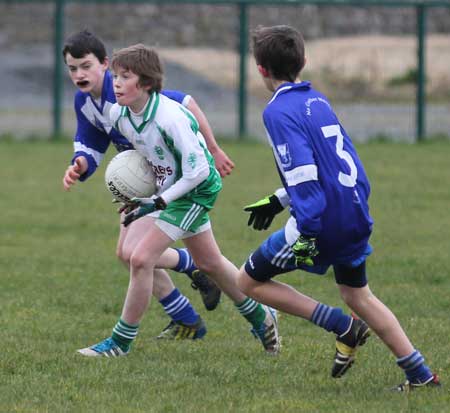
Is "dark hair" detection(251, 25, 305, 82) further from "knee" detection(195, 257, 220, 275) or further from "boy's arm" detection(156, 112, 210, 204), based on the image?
"knee" detection(195, 257, 220, 275)

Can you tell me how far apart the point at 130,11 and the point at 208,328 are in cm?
1327

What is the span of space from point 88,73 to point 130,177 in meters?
0.72

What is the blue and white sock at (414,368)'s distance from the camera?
5219 millimetres

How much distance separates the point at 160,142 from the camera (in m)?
5.88

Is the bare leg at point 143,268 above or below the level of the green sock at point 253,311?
above

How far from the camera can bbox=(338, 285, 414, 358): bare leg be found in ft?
17.1

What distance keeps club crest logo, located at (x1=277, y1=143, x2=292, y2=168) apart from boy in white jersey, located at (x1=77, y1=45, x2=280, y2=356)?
87cm

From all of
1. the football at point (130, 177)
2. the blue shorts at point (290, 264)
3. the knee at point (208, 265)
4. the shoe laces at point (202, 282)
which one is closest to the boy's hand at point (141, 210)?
the football at point (130, 177)

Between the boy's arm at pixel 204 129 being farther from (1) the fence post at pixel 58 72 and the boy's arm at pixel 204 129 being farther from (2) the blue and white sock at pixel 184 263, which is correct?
(1) the fence post at pixel 58 72

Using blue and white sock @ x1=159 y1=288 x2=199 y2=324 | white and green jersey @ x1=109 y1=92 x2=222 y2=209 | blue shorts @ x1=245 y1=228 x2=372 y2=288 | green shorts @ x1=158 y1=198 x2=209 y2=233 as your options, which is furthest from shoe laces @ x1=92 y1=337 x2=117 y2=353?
blue shorts @ x1=245 y1=228 x2=372 y2=288

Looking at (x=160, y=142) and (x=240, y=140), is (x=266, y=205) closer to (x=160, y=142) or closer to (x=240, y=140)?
(x=160, y=142)

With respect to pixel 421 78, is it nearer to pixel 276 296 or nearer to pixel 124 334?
pixel 124 334

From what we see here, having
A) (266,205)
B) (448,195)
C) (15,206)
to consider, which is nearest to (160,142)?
(266,205)

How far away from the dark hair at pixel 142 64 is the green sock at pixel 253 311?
1292 millimetres
